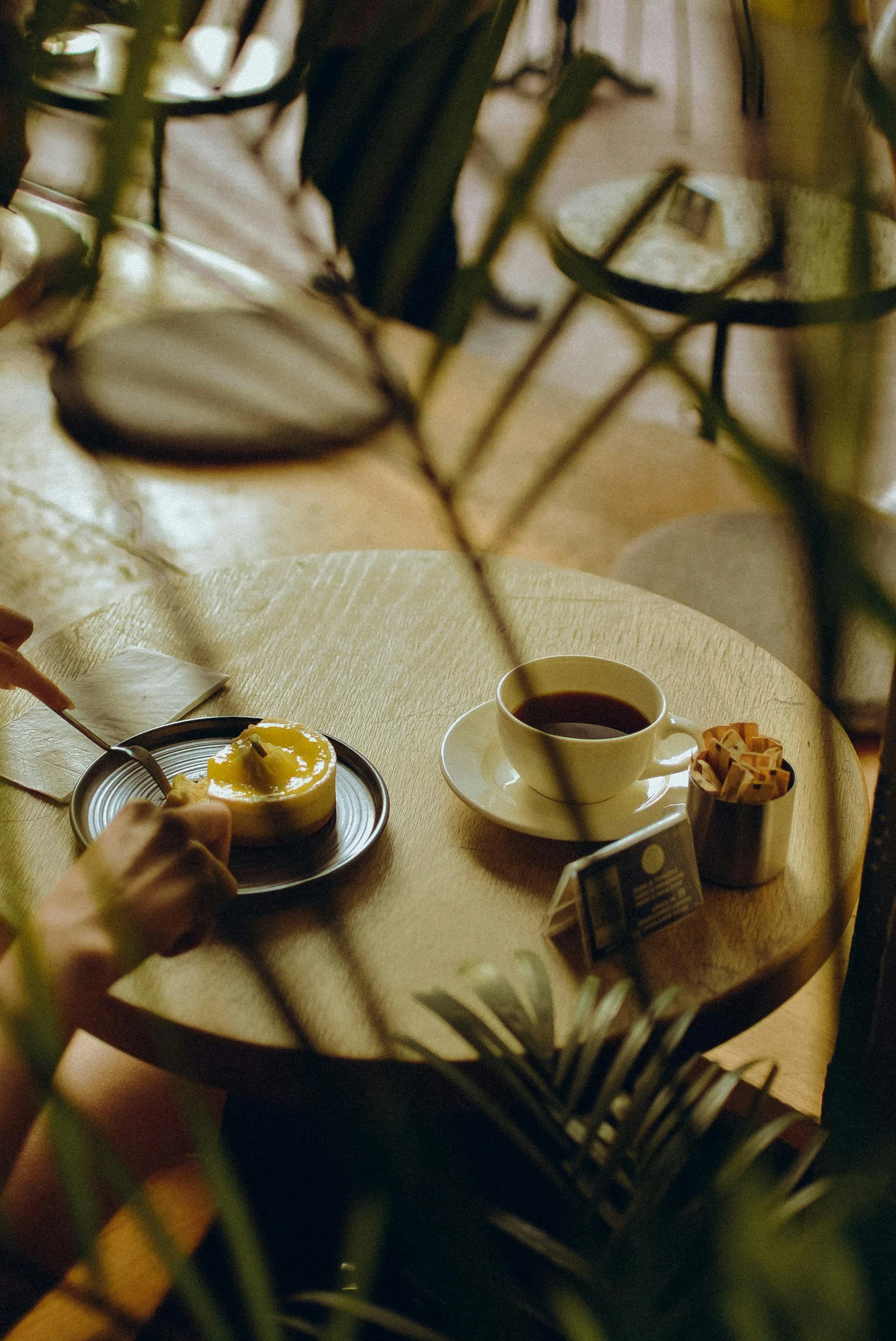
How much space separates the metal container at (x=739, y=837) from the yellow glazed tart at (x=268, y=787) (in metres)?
0.28

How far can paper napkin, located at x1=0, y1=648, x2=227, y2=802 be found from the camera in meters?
0.94

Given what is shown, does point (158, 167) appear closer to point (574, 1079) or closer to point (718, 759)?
point (718, 759)

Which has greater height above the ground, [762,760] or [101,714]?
[762,760]

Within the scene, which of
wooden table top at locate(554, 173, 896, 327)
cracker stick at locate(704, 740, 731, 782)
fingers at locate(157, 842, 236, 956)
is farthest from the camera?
wooden table top at locate(554, 173, 896, 327)

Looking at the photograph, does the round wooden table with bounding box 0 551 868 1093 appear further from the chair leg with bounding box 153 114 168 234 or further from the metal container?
the chair leg with bounding box 153 114 168 234

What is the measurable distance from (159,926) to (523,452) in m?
2.15

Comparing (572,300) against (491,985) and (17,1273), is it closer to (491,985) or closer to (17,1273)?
(491,985)

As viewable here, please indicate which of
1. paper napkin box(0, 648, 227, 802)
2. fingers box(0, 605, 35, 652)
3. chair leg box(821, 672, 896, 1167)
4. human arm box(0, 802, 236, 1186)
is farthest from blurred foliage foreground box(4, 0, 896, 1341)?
fingers box(0, 605, 35, 652)

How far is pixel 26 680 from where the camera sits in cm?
95

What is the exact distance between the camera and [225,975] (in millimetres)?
774

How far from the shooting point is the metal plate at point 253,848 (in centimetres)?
84

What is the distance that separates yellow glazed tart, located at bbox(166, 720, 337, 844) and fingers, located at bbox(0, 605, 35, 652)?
0.25m

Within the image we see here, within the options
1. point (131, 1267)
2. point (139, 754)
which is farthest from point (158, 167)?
point (131, 1267)

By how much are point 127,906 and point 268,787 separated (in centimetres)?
18
